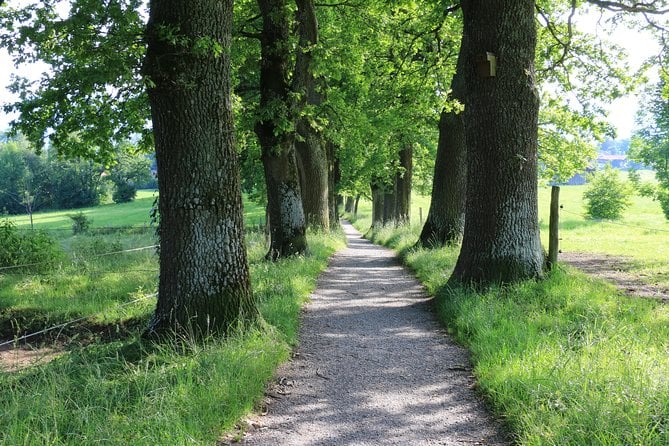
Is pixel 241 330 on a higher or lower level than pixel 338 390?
higher

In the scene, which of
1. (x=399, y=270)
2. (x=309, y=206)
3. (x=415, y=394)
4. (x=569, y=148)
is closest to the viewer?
(x=415, y=394)

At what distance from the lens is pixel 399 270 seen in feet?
43.2

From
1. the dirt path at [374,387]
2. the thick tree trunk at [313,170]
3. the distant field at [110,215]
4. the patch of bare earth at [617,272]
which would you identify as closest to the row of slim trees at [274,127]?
the dirt path at [374,387]

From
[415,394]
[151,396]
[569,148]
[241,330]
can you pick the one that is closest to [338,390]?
[415,394]

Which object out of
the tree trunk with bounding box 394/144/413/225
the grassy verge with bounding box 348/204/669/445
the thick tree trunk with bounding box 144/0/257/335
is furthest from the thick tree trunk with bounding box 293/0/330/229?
the thick tree trunk with bounding box 144/0/257/335

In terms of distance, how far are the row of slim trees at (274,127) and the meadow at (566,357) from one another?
3.25 ft

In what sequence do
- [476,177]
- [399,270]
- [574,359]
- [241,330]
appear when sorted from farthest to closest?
1. [399,270]
2. [476,177]
3. [241,330]
4. [574,359]

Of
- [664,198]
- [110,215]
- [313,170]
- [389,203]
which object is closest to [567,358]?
[313,170]

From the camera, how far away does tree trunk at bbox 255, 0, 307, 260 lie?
A: 11719mm

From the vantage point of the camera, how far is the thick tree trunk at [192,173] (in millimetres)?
5727

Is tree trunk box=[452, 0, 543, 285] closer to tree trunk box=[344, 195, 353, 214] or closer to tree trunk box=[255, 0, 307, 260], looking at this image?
tree trunk box=[255, 0, 307, 260]

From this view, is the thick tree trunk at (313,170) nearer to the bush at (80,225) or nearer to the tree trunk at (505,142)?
the tree trunk at (505,142)

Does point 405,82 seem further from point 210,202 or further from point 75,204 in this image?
point 75,204

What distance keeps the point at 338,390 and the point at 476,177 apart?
4.63 metres
